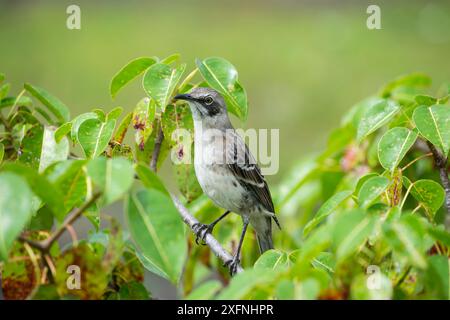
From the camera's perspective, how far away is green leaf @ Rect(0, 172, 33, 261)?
199 cm

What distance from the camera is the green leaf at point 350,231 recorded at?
6.89 feet

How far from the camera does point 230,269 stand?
372 centimetres

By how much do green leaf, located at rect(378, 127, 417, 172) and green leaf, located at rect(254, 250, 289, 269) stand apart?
616 millimetres

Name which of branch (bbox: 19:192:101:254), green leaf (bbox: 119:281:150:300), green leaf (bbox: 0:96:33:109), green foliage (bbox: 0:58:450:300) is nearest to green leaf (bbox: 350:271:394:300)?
green foliage (bbox: 0:58:450:300)

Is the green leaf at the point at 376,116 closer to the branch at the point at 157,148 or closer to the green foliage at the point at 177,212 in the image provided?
the green foliage at the point at 177,212

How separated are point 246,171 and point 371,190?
7.16ft

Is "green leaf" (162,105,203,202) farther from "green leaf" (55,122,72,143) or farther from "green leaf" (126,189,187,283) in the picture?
"green leaf" (126,189,187,283)

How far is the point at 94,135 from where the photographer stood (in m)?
3.09

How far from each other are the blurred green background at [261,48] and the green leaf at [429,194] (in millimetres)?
8944

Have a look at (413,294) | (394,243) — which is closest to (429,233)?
(394,243)

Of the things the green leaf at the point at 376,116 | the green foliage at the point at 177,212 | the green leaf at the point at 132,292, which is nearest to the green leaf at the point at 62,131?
the green foliage at the point at 177,212

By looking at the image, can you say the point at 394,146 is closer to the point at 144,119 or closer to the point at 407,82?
the point at 144,119

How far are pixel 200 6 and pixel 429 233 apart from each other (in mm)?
17221
